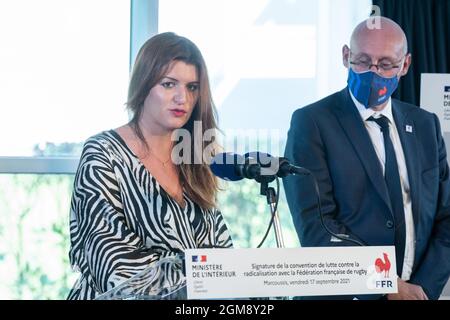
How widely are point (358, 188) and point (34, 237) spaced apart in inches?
66.0

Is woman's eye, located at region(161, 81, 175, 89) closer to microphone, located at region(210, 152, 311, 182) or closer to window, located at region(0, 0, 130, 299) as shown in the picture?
microphone, located at region(210, 152, 311, 182)

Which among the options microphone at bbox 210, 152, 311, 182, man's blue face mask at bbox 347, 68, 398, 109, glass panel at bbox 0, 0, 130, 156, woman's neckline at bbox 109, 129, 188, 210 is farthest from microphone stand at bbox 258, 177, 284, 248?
glass panel at bbox 0, 0, 130, 156

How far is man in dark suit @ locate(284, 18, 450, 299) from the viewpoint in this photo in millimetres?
2742

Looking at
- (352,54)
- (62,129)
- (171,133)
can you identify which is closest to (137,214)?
(171,133)

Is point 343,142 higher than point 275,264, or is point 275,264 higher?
point 343,142

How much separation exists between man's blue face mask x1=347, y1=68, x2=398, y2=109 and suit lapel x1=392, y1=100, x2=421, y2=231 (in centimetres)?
10

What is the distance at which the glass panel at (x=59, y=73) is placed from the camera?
3699mm

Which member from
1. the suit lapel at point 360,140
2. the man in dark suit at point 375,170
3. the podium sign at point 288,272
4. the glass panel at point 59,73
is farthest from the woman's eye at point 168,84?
the glass panel at point 59,73

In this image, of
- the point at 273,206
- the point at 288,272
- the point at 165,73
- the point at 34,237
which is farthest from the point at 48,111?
the point at 288,272

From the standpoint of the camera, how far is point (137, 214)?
2330 mm

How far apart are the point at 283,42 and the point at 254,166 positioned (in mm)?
2158
